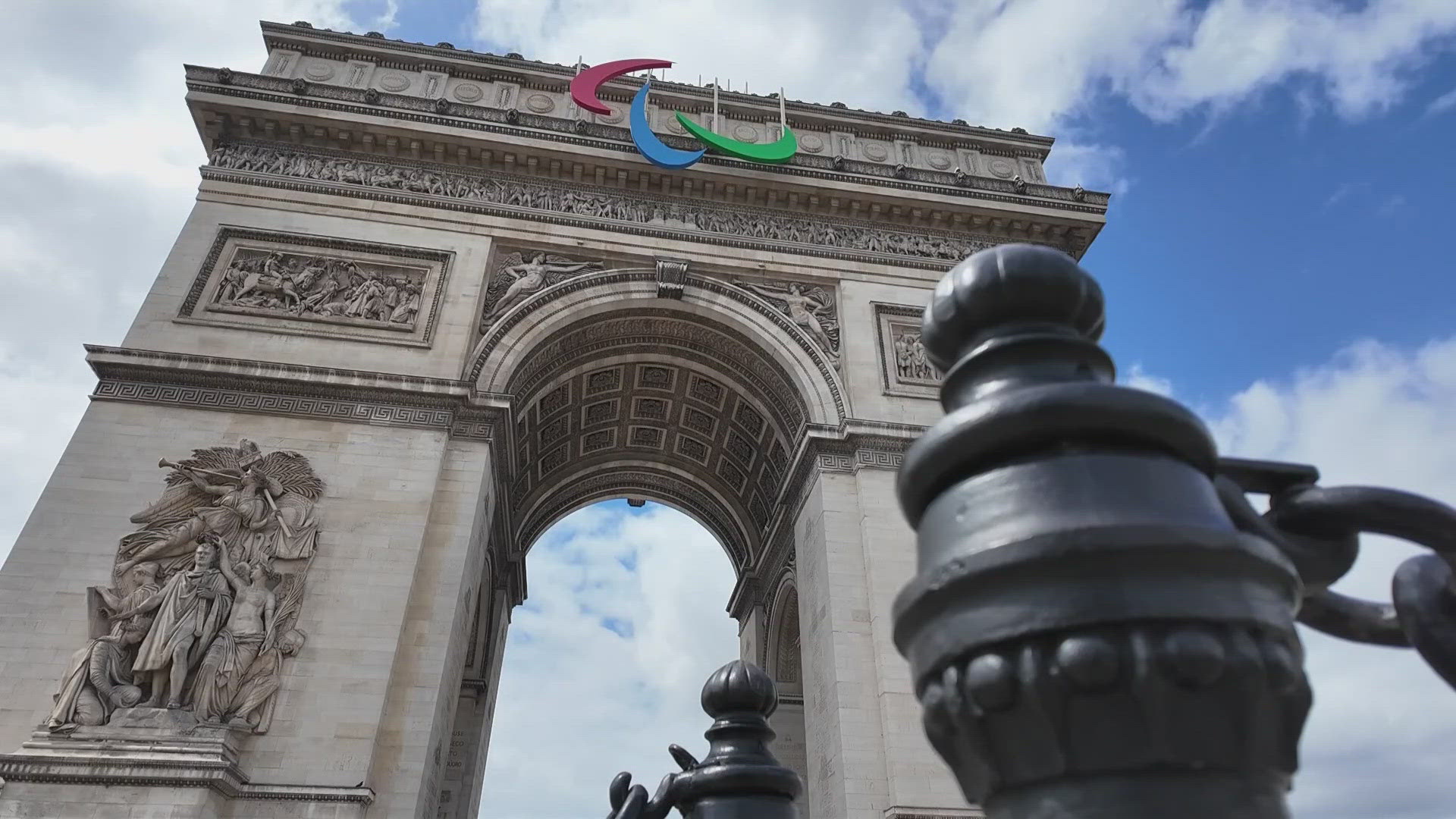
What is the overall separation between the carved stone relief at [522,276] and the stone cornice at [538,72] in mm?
4616

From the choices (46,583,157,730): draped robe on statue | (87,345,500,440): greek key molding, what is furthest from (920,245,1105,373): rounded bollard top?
(87,345,500,440): greek key molding

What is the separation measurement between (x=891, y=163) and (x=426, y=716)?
43.4 ft

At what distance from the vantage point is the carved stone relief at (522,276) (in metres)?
13.7

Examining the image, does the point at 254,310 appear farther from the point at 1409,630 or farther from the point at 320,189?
the point at 1409,630

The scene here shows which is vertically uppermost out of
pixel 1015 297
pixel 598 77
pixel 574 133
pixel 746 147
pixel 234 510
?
pixel 598 77

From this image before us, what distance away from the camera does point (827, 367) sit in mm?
13961

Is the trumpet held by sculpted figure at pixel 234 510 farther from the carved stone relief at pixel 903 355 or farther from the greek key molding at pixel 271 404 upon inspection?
the carved stone relief at pixel 903 355

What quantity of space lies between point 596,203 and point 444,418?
5.14 meters

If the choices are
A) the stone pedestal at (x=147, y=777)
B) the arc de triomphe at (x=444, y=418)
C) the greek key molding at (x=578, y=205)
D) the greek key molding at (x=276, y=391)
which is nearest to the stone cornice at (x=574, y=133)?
the arc de triomphe at (x=444, y=418)

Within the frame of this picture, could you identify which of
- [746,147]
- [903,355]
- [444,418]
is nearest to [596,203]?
[746,147]

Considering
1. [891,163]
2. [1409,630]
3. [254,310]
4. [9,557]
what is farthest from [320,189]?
[1409,630]

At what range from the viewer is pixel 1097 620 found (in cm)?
93

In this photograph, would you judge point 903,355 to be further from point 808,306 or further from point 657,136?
point 657,136

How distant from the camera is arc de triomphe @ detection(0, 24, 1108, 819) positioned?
954 centimetres
